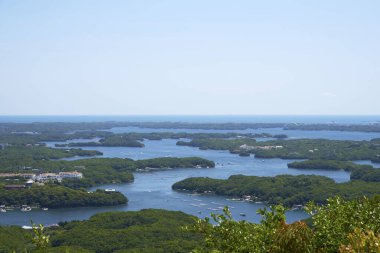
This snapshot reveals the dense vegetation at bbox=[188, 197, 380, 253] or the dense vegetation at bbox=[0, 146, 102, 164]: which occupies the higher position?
the dense vegetation at bbox=[188, 197, 380, 253]

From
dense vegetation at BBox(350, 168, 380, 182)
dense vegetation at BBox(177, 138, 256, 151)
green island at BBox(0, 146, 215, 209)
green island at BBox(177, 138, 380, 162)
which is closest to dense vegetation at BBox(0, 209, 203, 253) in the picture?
green island at BBox(0, 146, 215, 209)

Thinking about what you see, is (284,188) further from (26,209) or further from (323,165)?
(323,165)

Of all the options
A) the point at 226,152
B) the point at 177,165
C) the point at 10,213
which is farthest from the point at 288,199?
the point at 226,152

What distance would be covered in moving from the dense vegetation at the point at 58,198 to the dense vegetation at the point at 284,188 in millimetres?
7934

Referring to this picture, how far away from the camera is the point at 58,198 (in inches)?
1522

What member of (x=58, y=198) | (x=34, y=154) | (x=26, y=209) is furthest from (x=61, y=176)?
(x=34, y=154)

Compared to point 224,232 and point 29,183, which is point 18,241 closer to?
point 224,232

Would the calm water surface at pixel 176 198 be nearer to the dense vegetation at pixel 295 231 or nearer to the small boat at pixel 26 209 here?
the small boat at pixel 26 209

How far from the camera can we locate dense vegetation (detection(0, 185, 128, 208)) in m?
38.2

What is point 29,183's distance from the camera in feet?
146

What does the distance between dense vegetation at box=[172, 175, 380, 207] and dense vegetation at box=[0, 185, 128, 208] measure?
26.0ft

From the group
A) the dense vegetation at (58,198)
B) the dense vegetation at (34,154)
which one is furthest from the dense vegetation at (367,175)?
the dense vegetation at (34,154)

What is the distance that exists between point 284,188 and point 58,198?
728 inches

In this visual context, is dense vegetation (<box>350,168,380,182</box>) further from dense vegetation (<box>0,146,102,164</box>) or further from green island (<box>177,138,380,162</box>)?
dense vegetation (<box>0,146,102,164</box>)
